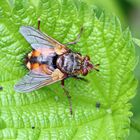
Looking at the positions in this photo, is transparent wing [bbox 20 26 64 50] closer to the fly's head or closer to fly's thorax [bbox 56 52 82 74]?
fly's thorax [bbox 56 52 82 74]

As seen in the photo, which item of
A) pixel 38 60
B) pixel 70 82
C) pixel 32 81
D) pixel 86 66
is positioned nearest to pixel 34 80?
pixel 32 81

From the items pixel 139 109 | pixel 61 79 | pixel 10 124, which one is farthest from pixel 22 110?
pixel 139 109

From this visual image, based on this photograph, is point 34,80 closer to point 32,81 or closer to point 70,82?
point 32,81

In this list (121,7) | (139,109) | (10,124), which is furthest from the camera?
(121,7)

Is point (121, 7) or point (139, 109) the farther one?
point (121, 7)

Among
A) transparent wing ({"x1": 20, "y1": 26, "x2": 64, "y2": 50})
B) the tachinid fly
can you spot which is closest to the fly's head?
the tachinid fly

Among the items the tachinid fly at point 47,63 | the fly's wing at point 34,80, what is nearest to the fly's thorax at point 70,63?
the tachinid fly at point 47,63

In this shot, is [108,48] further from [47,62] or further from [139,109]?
[139,109]

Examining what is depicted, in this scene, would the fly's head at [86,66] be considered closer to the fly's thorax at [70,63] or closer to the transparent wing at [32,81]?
the fly's thorax at [70,63]
